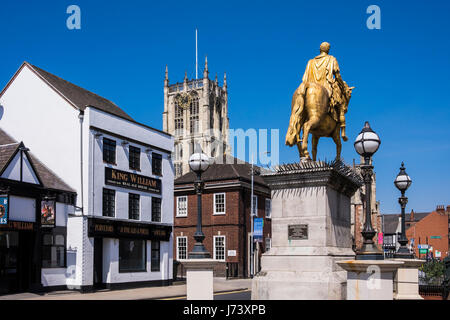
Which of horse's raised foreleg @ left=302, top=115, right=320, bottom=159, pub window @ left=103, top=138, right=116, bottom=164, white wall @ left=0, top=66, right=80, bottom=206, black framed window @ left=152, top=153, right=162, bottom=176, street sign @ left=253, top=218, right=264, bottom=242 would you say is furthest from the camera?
street sign @ left=253, top=218, right=264, bottom=242

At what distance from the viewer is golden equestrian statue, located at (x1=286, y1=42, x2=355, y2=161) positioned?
47.0 ft

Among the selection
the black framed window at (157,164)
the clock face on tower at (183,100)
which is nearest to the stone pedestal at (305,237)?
the black framed window at (157,164)

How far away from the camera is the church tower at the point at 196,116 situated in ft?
446

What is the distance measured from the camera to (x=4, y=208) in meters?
24.1

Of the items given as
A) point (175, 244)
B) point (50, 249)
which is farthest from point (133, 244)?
point (175, 244)

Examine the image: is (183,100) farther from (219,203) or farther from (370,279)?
(370,279)

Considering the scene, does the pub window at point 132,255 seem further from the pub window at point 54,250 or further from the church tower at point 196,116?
the church tower at point 196,116

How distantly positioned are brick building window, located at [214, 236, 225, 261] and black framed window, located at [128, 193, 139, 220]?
13.6 meters

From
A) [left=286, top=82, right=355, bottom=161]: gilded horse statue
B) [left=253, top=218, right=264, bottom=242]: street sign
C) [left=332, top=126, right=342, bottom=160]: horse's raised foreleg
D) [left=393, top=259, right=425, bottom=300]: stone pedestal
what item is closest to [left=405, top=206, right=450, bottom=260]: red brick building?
[left=253, top=218, right=264, bottom=242]: street sign

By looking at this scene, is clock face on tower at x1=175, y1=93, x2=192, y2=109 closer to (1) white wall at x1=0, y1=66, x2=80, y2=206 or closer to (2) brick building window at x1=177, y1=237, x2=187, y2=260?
(2) brick building window at x1=177, y1=237, x2=187, y2=260

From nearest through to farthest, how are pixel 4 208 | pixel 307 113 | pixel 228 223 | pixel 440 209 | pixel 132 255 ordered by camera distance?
pixel 307 113 < pixel 4 208 < pixel 132 255 < pixel 228 223 < pixel 440 209

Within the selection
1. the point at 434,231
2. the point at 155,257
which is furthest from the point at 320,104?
the point at 434,231

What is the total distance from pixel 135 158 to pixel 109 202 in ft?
12.7

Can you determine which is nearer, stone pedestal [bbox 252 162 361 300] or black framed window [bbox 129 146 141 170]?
stone pedestal [bbox 252 162 361 300]
